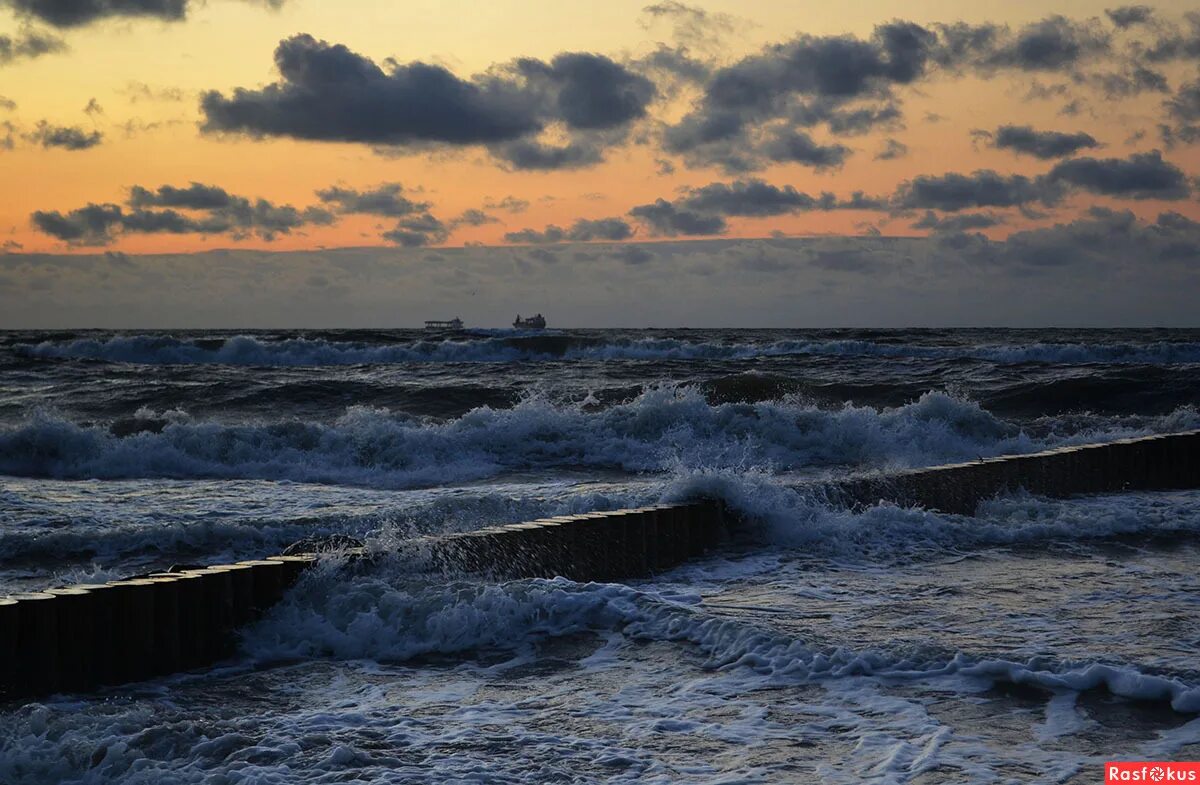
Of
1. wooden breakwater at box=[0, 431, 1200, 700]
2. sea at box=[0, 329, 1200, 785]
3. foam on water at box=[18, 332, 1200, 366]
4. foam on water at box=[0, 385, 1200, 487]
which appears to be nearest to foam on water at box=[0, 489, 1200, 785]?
sea at box=[0, 329, 1200, 785]

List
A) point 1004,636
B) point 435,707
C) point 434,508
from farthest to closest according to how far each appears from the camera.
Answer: point 434,508 → point 1004,636 → point 435,707

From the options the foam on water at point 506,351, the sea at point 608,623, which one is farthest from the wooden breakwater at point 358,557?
the foam on water at point 506,351

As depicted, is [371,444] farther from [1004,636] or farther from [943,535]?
[1004,636]

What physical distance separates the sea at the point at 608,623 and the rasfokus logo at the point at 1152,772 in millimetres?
85

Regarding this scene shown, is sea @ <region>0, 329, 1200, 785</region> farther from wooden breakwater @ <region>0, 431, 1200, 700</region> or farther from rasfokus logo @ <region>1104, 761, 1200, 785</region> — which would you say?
wooden breakwater @ <region>0, 431, 1200, 700</region>

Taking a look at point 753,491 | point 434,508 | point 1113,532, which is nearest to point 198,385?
point 434,508

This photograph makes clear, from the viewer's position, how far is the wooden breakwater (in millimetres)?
5410

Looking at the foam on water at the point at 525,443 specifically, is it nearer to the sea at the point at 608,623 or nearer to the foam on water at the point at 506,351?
the sea at the point at 608,623

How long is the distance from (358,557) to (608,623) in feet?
5.62

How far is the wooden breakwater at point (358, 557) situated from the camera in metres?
5.41

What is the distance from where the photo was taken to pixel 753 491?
953 cm

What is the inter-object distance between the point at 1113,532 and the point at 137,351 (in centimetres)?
4127

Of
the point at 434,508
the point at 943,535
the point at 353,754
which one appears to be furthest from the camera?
the point at 434,508

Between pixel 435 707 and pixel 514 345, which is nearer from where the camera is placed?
pixel 435 707
